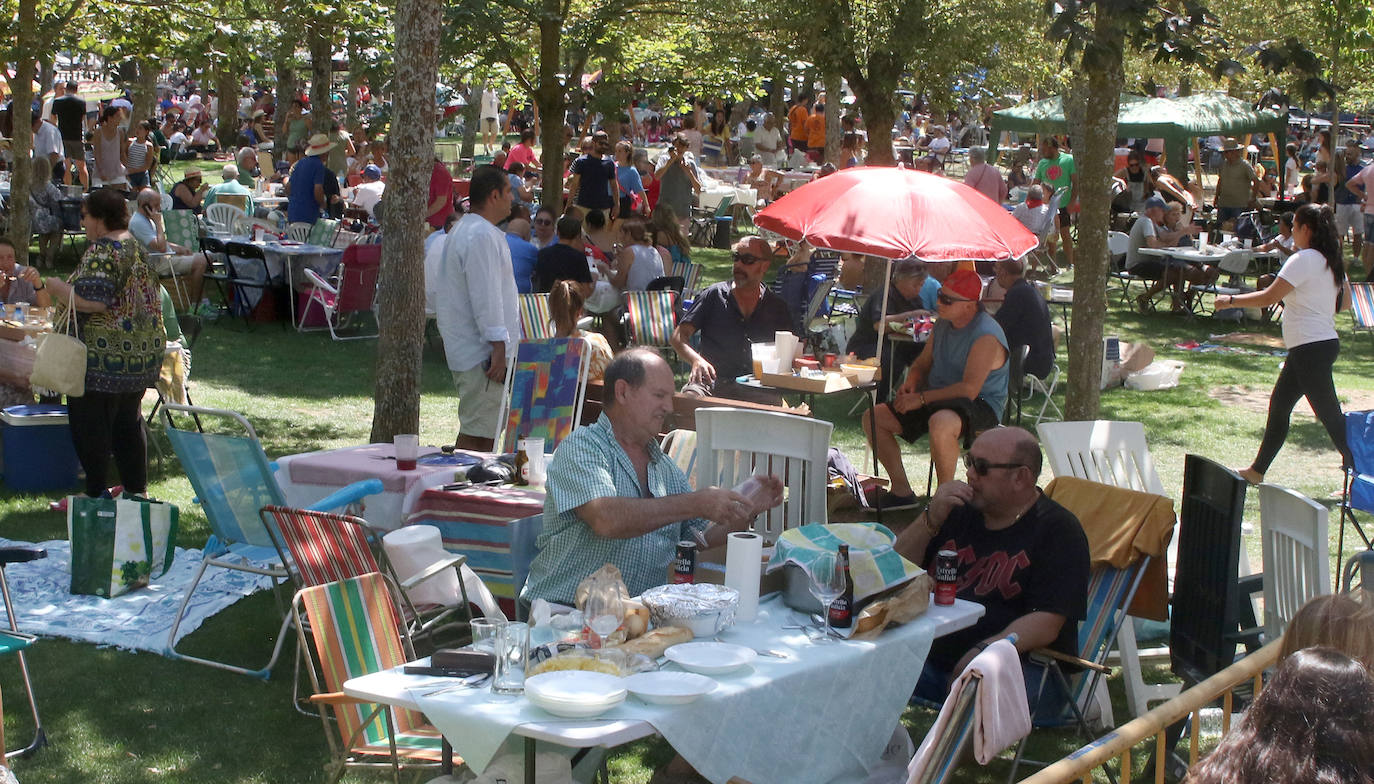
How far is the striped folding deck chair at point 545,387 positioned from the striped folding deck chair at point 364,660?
2.89 m

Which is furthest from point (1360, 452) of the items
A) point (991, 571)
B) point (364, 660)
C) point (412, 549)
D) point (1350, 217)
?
point (1350, 217)

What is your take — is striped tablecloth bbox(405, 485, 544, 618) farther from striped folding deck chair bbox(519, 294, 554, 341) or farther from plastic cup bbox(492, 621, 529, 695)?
striped folding deck chair bbox(519, 294, 554, 341)

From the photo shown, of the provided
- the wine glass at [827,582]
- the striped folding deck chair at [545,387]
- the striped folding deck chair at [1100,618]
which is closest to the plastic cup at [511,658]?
the wine glass at [827,582]

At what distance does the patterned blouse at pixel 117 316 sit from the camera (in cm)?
669

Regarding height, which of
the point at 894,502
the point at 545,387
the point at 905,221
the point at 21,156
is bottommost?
the point at 894,502

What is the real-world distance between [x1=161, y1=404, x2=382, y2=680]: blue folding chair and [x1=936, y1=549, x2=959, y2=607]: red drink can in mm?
2243

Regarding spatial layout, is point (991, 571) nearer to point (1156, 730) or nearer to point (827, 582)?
point (827, 582)

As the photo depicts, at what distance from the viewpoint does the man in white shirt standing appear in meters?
7.10

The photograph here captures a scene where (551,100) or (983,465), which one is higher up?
(551,100)

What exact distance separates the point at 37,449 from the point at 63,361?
1264 mm

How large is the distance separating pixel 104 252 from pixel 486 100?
2733 cm

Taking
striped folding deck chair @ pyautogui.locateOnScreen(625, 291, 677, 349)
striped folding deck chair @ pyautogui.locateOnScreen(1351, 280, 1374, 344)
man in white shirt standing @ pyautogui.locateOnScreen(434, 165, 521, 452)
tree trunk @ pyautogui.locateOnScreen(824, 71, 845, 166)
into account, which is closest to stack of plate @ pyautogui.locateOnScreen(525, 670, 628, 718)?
man in white shirt standing @ pyautogui.locateOnScreen(434, 165, 521, 452)

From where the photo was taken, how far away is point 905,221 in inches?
313

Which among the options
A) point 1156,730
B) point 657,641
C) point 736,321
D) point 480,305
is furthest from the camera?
point 736,321
